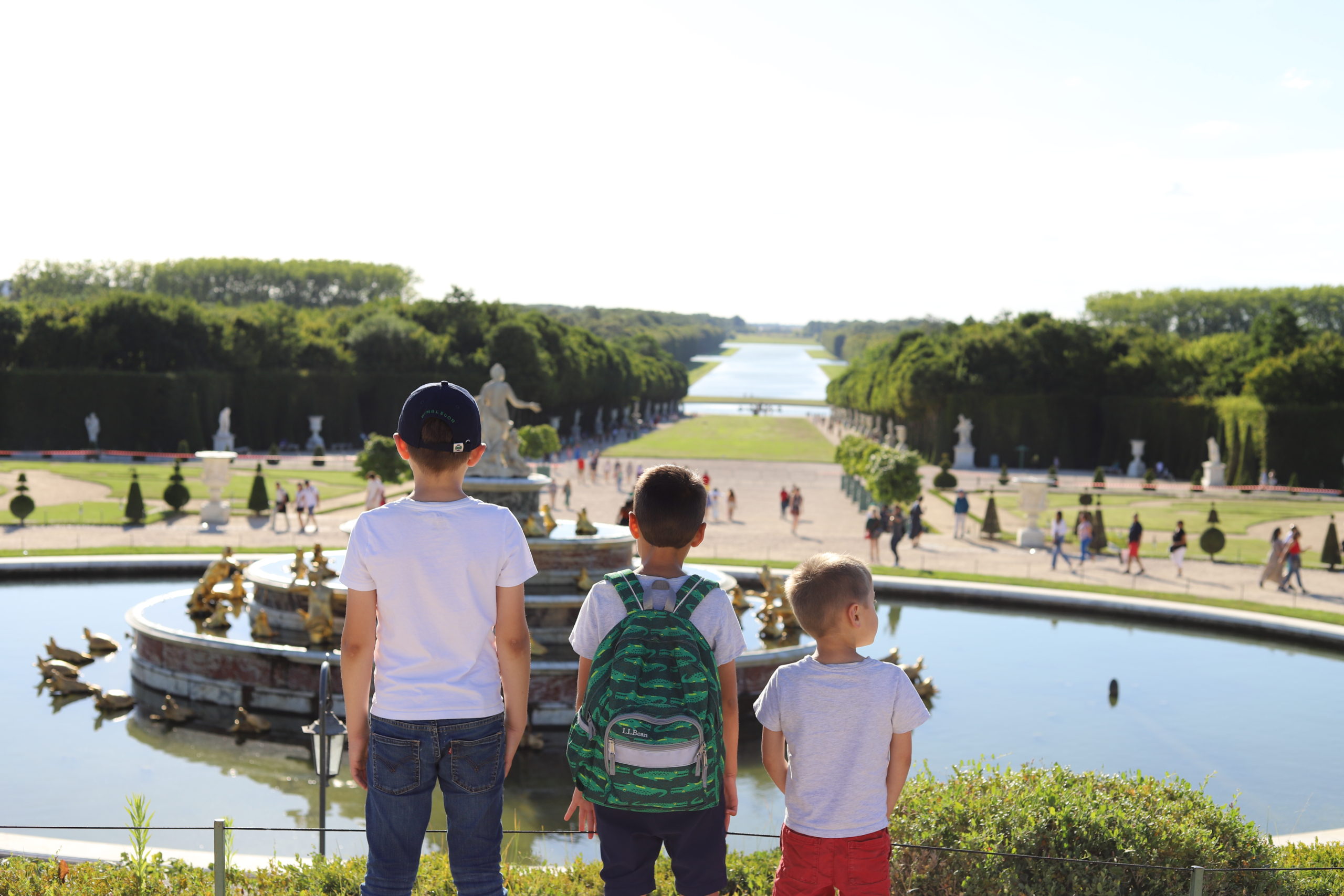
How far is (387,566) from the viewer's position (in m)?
3.64

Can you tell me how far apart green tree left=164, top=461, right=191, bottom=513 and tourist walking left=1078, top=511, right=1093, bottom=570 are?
23196 mm

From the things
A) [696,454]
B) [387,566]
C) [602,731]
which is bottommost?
[696,454]

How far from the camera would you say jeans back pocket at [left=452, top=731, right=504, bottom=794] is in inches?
145

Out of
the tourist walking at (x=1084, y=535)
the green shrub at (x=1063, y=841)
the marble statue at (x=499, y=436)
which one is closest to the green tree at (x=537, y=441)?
the tourist walking at (x=1084, y=535)

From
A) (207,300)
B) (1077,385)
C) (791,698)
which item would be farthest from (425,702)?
(207,300)

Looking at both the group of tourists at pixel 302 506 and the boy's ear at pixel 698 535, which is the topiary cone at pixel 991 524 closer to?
the group of tourists at pixel 302 506

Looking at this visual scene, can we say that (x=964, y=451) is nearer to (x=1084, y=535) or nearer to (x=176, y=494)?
(x=1084, y=535)

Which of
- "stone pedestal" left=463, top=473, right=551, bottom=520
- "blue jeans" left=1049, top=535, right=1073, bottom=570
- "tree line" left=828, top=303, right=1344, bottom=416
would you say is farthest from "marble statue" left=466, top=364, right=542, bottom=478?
"tree line" left=828, top=303, right=1344, bottom=416

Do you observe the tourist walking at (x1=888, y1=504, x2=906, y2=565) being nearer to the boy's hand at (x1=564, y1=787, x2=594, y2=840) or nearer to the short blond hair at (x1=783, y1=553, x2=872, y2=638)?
the short blond hair at (x1=783, y1=553, x2=872, y2=638)

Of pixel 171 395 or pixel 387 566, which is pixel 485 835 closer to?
pixel 387 566

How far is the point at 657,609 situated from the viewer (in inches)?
142

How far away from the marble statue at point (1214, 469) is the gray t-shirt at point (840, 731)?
5396 centimetres

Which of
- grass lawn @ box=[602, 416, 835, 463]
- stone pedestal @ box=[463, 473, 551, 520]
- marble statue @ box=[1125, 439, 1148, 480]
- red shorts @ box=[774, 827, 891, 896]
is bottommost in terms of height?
grass lawn @ box=[602, 416, 835, 463]

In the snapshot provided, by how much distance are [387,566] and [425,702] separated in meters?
0.45
